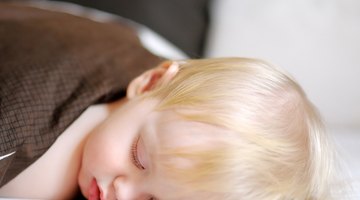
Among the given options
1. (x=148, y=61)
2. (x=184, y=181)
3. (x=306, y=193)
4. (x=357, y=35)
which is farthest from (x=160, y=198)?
(x=357, y=35)

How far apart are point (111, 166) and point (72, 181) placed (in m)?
0.13

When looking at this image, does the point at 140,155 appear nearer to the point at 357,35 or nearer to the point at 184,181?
the point at 184,181

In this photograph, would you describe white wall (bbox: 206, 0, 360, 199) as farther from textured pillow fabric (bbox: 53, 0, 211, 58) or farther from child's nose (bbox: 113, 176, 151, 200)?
child's nose (bbox: 113, 176, 151, 200)

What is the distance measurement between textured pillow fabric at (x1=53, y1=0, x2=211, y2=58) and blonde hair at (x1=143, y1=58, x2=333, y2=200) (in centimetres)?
69

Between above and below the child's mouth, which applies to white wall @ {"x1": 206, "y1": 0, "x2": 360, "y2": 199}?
above

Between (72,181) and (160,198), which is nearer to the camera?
(160,198)

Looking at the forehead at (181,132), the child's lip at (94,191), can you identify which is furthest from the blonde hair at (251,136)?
the child's lip at (94,191)

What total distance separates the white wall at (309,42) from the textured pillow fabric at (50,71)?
398 millimetres

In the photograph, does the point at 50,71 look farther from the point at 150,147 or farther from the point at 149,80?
the point at 150,147

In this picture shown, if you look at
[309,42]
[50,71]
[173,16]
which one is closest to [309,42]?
[309,42]

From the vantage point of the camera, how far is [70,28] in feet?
3.46

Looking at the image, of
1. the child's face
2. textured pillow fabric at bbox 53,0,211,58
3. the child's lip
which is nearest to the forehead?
the child's face

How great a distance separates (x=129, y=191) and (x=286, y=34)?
2.85 ft

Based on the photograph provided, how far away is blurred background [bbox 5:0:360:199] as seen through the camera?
136 centimetres
